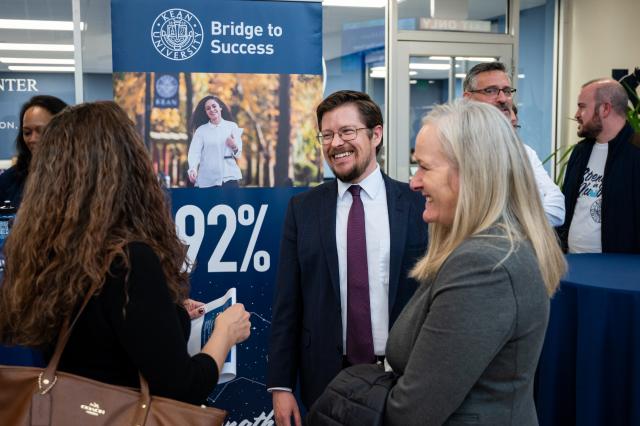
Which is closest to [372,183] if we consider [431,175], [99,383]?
[431,175]

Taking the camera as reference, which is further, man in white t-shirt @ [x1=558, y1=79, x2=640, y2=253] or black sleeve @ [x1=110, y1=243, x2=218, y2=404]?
man in white t-shirt @ [x1=558, y1=79, x2=640, y2=253]

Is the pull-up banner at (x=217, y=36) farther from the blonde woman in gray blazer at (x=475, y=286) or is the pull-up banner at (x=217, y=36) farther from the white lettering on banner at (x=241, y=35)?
the blonde woman in gray blazer at (x=475, y=286)

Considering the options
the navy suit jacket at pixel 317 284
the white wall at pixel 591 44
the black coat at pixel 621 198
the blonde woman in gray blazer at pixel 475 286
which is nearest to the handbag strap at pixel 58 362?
the blonde woman in gray blazer at pixel 475 286

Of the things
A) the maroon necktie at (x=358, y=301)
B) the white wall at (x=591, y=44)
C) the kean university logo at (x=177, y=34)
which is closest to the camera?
the maroon necktie at (x=358, y=301)

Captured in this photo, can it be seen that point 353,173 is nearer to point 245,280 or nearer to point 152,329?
point 152,329

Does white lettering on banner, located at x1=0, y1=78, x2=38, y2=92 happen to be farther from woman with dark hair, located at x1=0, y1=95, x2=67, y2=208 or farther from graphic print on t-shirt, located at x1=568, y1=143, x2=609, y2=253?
graphic print on t-shirt, located at x1=568, y1=143, x2=609, y2=253

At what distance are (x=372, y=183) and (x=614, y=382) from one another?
1215 mm

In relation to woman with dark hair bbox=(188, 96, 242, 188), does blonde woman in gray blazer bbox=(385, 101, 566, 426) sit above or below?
below

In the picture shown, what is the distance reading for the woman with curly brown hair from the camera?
1.31m

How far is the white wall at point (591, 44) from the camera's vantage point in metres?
5.85

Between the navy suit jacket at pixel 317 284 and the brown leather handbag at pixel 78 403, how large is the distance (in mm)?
811

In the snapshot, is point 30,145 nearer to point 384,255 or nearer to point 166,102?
point 166,102

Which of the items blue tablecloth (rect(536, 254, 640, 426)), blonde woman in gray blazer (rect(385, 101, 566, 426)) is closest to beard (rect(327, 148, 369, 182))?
blonde woman in gray blazer (rect(385, 101, 566, 426))

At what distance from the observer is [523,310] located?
1.24 meters
